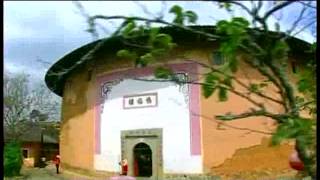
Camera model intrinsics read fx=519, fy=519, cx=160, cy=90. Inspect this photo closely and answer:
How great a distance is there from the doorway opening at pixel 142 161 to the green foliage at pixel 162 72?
16.3ft

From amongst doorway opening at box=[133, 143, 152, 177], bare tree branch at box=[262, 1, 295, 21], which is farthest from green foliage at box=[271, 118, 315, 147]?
doorway opening at box=[133, 143, 152, 177]

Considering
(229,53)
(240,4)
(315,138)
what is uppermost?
(240,4)

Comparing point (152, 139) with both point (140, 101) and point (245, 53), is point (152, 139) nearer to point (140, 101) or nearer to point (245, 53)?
point (140, 101)

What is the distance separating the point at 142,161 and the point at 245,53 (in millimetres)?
6533

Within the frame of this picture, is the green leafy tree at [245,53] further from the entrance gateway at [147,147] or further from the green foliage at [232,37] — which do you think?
the entrance gateway at [147,147]

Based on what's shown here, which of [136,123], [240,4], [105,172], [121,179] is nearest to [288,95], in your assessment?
[240,4]

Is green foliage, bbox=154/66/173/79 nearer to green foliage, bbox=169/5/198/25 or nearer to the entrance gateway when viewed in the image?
green foliage, bbox=169/5/198/25

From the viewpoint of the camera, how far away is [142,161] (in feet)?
24.6

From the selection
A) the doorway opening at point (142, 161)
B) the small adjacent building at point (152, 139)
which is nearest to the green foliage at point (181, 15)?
the doorway opening at point (142, 161)

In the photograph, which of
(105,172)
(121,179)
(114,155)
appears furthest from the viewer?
(114,155)

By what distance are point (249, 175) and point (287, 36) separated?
6.88 m

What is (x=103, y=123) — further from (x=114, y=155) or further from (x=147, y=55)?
(x=147, y=55)

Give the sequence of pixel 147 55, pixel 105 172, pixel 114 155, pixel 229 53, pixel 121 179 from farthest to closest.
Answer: pixel 114 155 < pixel 105 172 < pixel 121 179 < pixel 147 55 < pixel 229 53

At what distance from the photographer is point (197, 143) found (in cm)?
816
